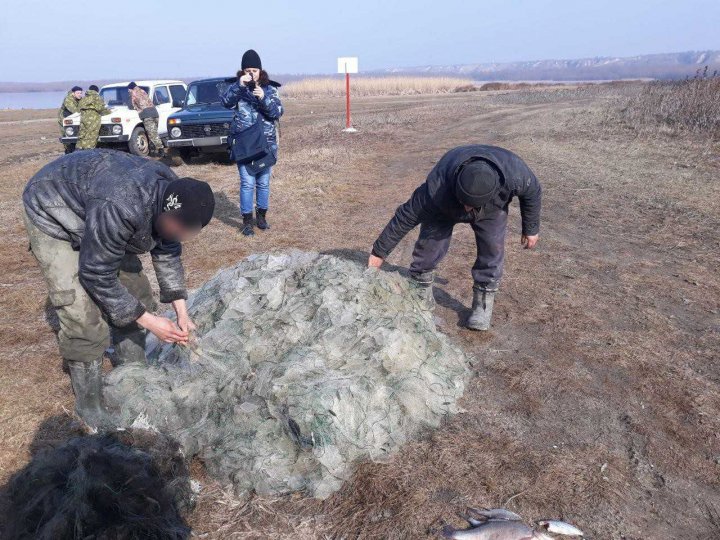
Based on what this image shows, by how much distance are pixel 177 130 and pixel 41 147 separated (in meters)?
7.38

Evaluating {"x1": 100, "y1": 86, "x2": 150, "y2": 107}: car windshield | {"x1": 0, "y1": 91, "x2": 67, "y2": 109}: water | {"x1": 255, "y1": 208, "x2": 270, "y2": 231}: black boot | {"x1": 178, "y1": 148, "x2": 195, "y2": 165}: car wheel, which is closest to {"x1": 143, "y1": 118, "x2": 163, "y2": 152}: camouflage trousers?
{"x1": 178, "y1": 148, "x2": 195, "y2": 165}: car wheel

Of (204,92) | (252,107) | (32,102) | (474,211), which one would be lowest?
(474,211)

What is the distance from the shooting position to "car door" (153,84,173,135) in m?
13.6

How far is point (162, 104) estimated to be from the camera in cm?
1394

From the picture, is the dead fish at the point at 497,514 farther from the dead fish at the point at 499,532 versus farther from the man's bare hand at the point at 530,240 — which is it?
the man's bare hand at the point at 530,240

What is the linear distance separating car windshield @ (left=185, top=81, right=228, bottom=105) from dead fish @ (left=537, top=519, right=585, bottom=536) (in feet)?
39.9

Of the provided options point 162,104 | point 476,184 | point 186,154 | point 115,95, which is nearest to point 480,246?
point 476,184

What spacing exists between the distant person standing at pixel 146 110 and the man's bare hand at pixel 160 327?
11.7m

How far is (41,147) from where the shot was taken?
1627cm

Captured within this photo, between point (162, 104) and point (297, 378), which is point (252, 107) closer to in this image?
point (297, 378)

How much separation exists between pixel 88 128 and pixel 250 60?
7977mm

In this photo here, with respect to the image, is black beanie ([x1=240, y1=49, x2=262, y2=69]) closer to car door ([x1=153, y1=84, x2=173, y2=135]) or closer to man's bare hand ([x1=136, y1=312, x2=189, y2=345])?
man's bare hand ([x1=136, y1=312, x2=189, y2=345])

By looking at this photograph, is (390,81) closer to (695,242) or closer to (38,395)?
(695,242)

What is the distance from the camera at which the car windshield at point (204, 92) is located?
12541mm
